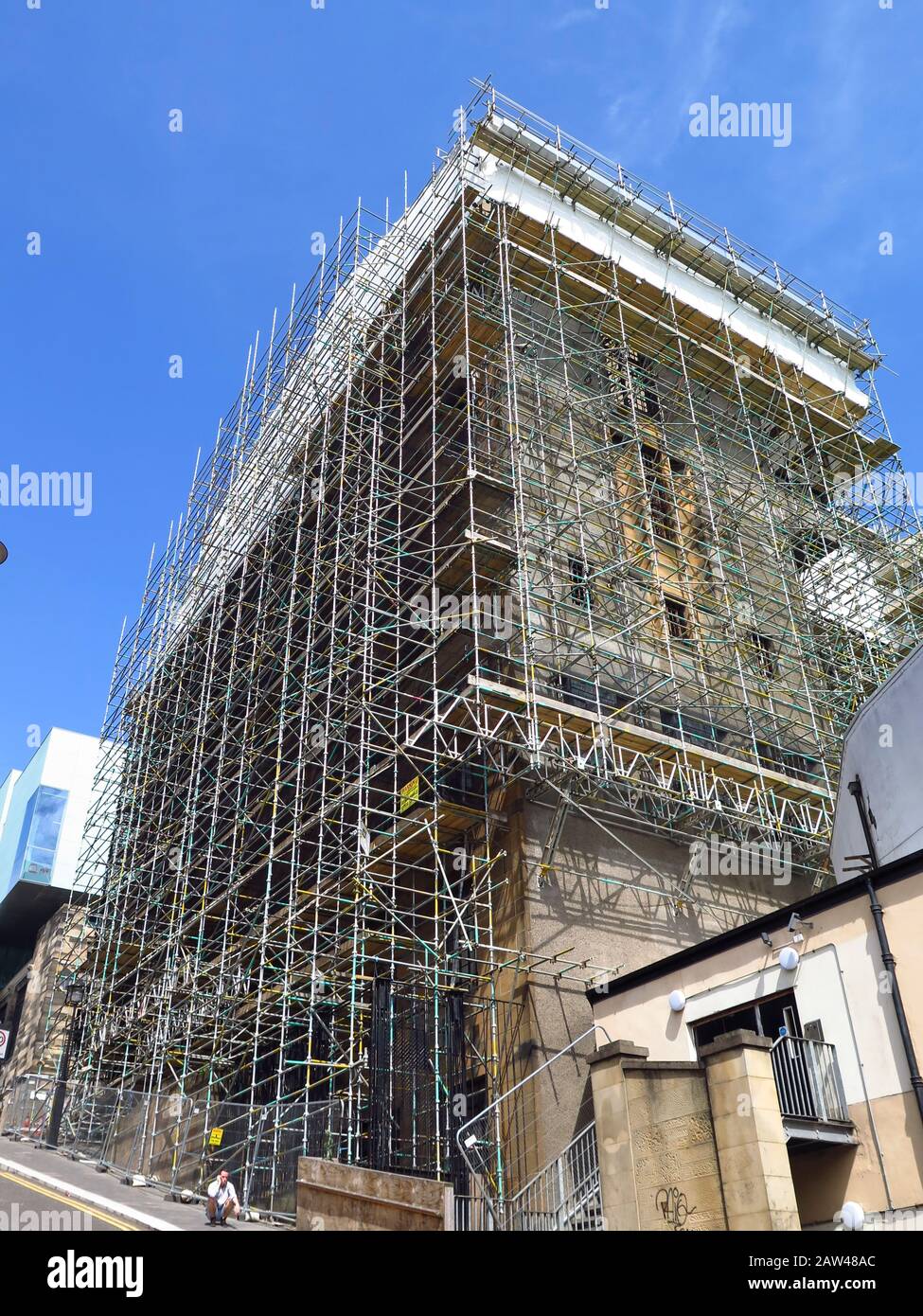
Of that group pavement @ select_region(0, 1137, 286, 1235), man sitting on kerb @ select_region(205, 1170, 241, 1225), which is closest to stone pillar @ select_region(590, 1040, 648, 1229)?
pavement @ select_region(0, 1137, 286, 1235)

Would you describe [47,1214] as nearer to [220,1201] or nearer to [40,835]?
[220,1201]

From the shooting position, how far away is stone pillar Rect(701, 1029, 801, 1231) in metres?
10.5

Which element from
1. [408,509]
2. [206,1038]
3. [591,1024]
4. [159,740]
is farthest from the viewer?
[159,740]

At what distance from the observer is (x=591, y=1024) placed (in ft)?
56.4

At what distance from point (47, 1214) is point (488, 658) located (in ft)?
35.8

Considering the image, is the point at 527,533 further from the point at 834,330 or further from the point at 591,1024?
the point at 834,330

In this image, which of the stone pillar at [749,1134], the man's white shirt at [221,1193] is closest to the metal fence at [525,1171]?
the stone pillar at [749,1134]

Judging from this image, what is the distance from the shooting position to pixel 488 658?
1984 cm

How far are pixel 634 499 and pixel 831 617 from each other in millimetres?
6761

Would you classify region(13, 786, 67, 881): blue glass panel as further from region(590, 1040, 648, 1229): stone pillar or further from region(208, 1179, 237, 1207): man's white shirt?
region(590, 1040, 648, 1229): stone pillar

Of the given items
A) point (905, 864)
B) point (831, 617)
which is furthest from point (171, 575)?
point (905, 864)

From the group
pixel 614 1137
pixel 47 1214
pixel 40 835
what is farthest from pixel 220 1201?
pixel 40 835

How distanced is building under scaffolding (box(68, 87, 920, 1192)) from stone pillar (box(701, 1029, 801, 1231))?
5315mm

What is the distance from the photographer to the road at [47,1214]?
13.2 m
